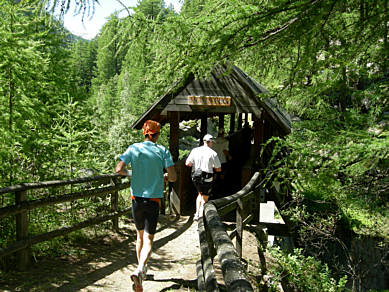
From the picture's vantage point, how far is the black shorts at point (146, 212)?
4137mm

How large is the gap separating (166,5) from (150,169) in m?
1.91

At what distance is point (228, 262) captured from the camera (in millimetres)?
2182

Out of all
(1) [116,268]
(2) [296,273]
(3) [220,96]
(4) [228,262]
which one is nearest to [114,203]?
(1) [116,268]

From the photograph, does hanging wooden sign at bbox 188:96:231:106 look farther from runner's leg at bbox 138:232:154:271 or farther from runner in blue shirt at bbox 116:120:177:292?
runner's leg at bbox 138:232:154:271

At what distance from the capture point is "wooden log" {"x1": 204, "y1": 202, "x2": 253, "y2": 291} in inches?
70.7

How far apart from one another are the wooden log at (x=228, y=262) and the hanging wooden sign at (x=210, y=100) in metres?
5.28

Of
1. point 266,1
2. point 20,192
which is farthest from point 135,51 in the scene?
point 20,192

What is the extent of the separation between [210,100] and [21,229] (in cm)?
507

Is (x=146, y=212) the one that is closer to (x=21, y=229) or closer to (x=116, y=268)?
(x=116, y=268)

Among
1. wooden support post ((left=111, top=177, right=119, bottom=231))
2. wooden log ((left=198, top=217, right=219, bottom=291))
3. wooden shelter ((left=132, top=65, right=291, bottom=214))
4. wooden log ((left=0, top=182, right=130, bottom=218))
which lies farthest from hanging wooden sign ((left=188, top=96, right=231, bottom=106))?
wooden log ((left=198, top=217, right=219, bottom=291))

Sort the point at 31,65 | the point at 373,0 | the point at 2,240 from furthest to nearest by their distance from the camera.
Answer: the point at 31,65, the point at 2,240, the point at 373,0

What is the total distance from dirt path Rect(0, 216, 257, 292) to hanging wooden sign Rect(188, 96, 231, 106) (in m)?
3.08

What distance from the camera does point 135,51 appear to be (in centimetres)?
383

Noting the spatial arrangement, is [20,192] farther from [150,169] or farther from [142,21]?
[142,21]
